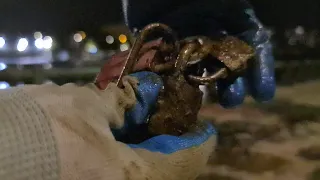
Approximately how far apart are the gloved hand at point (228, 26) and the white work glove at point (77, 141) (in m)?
0.22

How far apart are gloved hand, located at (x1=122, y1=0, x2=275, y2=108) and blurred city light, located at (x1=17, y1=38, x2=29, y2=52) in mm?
1307

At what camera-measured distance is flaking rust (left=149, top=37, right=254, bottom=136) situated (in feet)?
1.93

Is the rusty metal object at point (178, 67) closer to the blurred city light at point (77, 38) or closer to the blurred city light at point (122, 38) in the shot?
the blurred city light at point (122, 38)

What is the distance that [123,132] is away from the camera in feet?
1.78

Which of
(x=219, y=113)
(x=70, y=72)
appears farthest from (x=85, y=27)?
(x=219, y=113)

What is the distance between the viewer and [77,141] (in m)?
0.38

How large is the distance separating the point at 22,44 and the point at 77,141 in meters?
1.72

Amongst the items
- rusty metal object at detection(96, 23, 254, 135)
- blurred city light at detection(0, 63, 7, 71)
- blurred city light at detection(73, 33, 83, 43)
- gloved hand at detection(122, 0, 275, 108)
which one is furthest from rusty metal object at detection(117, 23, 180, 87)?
blurred city light at detection(73, 33, 83, 43)

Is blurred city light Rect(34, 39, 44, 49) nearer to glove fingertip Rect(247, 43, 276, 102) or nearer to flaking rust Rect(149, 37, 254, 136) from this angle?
glove fingertip Rect(247, 43, 276, 102)

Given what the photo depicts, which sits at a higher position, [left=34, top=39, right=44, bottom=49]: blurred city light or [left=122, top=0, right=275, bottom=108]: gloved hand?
[left=122, top=0, right=275, bottom=108]: gloved hand

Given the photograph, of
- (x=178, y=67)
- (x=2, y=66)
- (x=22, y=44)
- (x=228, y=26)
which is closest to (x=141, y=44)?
(x=178, y=67)

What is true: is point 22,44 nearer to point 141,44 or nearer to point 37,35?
point 37,35

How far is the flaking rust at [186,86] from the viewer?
0.59 m

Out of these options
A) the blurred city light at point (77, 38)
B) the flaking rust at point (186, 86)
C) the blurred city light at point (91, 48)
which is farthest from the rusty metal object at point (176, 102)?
the blurred city light at point (77, 38)
